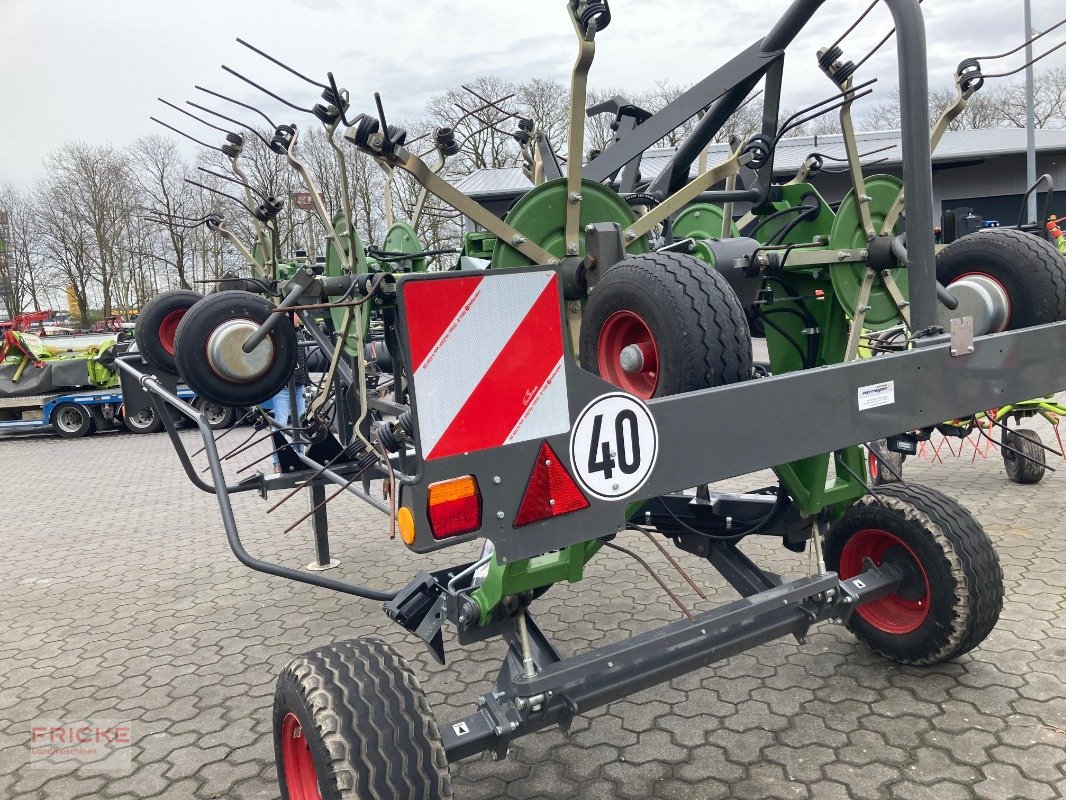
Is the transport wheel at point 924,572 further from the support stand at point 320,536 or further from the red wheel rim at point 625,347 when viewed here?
the support stand at point 320,536

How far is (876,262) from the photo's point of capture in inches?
124

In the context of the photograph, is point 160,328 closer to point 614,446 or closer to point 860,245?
point 614,446

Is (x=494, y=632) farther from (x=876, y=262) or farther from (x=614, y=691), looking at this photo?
(x=876, y=262)

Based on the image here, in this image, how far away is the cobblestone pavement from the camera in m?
2.92

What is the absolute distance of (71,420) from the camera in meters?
14.1

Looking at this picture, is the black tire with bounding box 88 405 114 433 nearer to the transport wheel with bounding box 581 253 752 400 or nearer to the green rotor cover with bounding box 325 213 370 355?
the green rotor cover with bounding box 325 213 370 355

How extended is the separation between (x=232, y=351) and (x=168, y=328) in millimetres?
914

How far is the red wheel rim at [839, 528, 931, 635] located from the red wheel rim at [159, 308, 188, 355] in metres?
3.73

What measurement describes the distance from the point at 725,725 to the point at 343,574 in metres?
3.12

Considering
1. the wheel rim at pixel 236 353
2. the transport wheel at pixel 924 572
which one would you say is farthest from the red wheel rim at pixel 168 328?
the transport wheel at pixel 924 572

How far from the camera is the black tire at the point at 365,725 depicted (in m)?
2.13

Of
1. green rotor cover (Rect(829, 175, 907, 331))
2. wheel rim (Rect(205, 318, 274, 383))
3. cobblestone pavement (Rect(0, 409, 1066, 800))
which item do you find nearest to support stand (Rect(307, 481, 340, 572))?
cobblestone pavement (Rect(0, 409, 1066, 800))

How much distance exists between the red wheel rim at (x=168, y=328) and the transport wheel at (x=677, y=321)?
3.22 m

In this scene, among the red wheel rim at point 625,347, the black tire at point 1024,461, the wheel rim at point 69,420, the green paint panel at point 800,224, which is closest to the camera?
the red wheel rim at point 625,347
